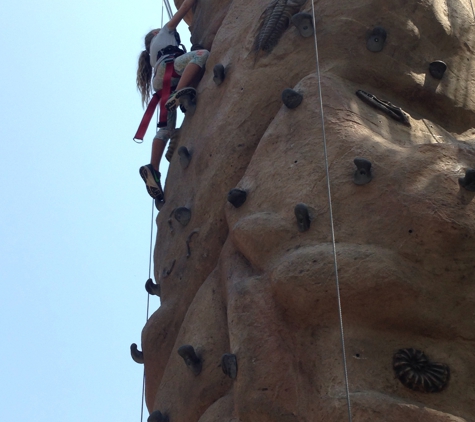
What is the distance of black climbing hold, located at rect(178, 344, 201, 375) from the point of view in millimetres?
5598

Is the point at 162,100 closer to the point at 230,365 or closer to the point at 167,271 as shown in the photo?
the point at 167,271

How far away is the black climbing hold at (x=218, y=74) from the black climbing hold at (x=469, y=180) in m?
2.52

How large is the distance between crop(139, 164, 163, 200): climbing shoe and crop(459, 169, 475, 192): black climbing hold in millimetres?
2966

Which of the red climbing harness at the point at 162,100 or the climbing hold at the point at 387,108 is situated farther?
the red climbing harness at the point at 162,100

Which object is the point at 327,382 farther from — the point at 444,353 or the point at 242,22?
the point at 242,22

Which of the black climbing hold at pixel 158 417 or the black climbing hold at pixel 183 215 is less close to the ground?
the black climbing hold at pixel 183 215

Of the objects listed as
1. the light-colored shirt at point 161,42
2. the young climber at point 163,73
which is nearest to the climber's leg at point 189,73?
the young climber at point 163,73

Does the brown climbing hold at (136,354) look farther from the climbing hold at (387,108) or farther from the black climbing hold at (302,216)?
the climbing hold at (387,108)

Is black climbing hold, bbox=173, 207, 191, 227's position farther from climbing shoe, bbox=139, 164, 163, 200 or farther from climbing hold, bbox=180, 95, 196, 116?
climbing hold, bbox=180, 95, 196, 116

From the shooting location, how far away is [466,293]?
16.1 ft

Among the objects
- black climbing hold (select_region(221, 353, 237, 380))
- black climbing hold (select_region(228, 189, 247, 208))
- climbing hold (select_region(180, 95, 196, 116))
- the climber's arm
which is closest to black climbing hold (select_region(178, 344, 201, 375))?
black climbing hold (select_region(221, 353, 237, 380))

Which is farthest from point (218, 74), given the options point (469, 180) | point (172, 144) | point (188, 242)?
point (469, 180)

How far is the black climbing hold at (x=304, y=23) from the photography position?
6.56m

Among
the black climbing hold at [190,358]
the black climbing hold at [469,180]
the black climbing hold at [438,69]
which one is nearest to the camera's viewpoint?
the black climbing hold at [469,180]
